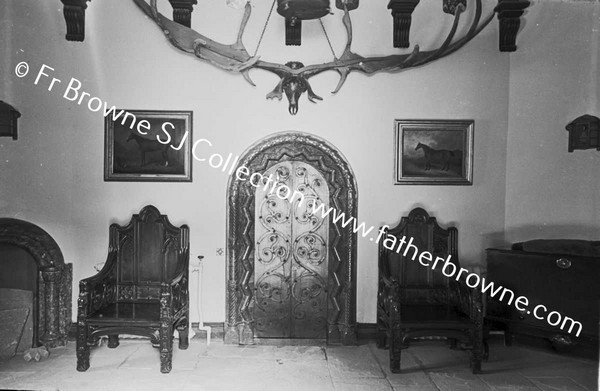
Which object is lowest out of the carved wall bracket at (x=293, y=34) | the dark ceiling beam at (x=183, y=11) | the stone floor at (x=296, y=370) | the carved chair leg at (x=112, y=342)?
the stone floor at (x=296, y=370)

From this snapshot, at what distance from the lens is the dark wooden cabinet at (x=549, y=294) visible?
15.1ft

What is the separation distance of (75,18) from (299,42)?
7.74 ft

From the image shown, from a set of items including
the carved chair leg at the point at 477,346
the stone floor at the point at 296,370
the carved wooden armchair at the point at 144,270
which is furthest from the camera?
the carved wooden armchair at the point at 144,270

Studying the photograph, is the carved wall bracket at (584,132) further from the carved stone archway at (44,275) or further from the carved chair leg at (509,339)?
the carved stone archway at (44,275)

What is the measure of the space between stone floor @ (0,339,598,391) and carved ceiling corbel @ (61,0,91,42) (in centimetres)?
329

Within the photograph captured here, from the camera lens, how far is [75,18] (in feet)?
17.2

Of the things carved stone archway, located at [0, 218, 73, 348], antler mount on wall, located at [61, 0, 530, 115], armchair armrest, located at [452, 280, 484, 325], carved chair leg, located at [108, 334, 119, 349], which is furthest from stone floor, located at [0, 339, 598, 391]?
antler mount on wall, located at [61, 0, 530, 115]

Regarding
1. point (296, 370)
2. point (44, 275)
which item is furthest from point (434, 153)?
point (44, 275)

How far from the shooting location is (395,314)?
4.63 metres

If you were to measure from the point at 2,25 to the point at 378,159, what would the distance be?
425 cm

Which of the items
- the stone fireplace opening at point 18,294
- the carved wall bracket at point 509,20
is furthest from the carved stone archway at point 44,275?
the carved wall bracket at point 509,20

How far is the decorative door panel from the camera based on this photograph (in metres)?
5.46

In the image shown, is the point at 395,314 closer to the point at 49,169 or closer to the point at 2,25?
the point at 49,169

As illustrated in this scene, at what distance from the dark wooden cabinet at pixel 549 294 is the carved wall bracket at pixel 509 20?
87.4 inches
